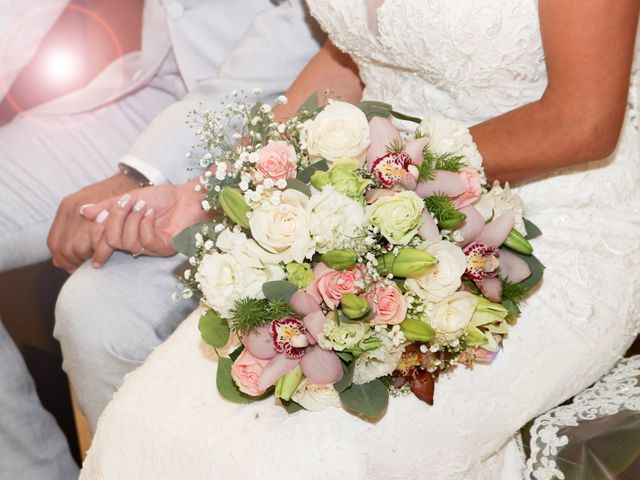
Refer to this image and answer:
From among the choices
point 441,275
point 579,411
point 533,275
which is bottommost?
point 579,411

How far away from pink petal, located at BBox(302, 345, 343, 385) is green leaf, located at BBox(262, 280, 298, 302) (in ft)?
0.23

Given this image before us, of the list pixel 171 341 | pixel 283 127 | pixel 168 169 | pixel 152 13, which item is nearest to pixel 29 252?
pixel 168 169

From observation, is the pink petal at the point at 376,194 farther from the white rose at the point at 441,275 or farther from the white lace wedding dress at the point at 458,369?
the white lace wedding dress at the point at 458,369

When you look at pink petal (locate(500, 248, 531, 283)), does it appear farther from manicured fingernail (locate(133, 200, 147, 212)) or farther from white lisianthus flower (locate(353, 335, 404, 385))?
manicured fingernail (locate(133, 200, 147, 212))

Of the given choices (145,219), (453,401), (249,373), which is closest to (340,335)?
(249,373)

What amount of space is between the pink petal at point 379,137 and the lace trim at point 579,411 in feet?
1.52

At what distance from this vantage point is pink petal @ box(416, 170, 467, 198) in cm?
103

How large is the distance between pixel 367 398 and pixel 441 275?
0.60ft

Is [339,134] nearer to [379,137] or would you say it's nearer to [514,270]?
[379,137]

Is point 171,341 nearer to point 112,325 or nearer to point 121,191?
point 112,325

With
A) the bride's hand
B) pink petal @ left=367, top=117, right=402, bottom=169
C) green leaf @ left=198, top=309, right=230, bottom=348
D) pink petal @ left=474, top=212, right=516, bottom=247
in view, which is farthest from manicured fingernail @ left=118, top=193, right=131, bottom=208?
pink petal @ left=474, top=212, right=516, bottom=247

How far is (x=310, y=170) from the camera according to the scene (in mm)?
1067

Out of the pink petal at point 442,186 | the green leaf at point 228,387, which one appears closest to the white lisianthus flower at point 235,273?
the green leaf at point 228,387

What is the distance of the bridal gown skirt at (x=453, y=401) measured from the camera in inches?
41.1
